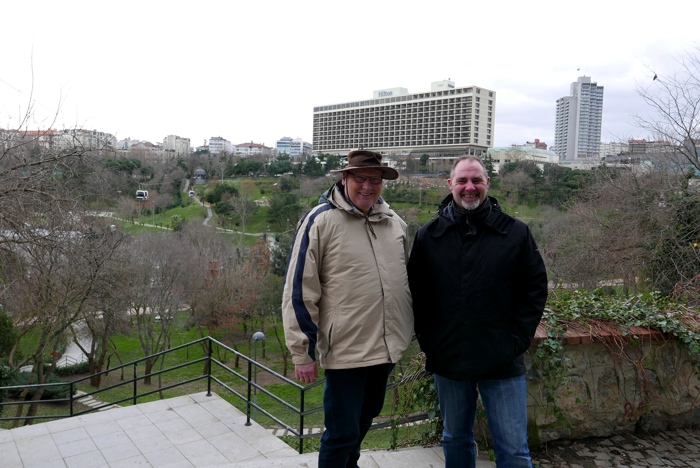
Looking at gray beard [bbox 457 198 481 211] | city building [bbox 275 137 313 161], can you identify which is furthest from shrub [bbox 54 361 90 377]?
city building [bbox 275 137 313 161]

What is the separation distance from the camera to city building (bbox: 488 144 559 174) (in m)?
59.7

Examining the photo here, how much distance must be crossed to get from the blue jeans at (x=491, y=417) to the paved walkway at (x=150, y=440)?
190 centimetres

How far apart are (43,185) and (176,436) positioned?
3148 mm

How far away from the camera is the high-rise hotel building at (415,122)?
7231 centimetres

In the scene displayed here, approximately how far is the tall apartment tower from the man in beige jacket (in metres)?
89.1

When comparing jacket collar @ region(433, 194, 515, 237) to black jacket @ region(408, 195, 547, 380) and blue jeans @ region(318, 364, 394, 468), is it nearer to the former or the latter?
black jacket @ region(408, 195, 547, 380)

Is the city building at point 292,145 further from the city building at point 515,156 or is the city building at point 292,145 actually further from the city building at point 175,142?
the city building at point 515,156

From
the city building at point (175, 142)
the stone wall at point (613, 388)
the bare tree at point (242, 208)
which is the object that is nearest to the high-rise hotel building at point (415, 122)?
the bare tree at point (242, 208)

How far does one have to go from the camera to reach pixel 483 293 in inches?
91.2

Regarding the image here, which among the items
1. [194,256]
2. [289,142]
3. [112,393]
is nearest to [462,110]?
[194,256]

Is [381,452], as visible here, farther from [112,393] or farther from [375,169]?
[112,393]

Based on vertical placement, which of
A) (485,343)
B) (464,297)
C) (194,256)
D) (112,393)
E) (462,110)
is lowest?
(112,393)

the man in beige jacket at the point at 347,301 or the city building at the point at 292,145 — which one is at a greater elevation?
the city building at the point at 292,145

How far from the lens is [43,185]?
18.7 feet
